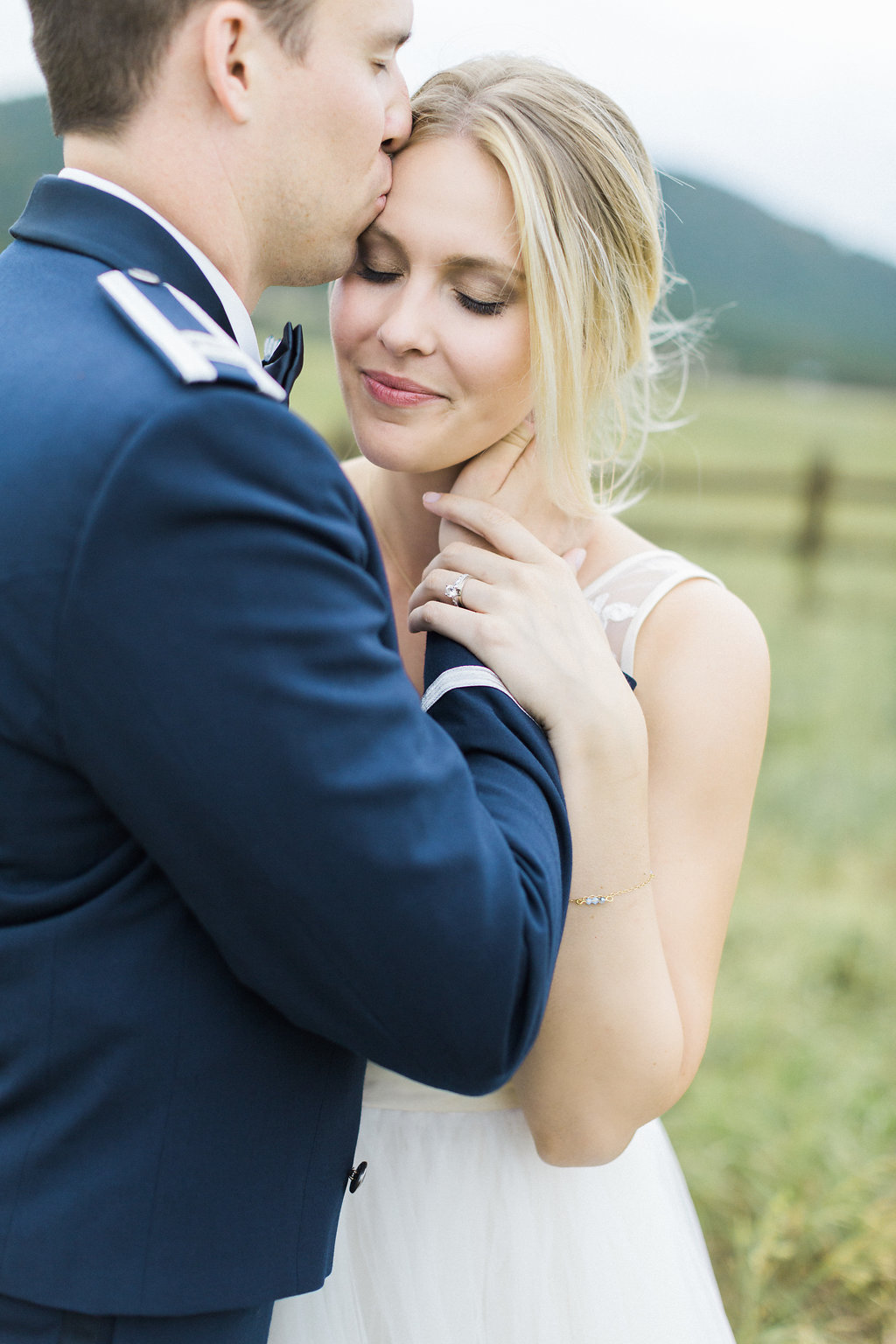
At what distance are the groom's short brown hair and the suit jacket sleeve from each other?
1.90 feet

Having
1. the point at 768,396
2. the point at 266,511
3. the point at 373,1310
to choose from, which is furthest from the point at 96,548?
the point at 768,396

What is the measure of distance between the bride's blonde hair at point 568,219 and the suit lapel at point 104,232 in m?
0.87

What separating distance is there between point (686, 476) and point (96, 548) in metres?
12.9

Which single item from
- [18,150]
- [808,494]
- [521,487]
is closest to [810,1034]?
[521,487]

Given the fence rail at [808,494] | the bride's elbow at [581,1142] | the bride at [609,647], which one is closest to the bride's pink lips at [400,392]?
the bride at [609,647]

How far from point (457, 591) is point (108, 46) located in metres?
0.88

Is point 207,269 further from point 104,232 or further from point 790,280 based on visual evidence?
point 790,280

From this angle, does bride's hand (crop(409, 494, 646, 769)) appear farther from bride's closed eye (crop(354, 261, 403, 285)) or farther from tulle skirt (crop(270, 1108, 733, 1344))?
tulle skirt (crop(270, 1108, 733, 1344))

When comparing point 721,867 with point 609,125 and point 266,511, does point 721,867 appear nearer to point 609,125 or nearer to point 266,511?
point 266,511

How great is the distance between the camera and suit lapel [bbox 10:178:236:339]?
1.35 meters

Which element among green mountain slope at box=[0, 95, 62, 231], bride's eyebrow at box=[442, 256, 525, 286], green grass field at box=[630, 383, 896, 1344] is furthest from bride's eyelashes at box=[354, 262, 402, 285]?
green mountain slope at box=[0, 95, 62, 231]

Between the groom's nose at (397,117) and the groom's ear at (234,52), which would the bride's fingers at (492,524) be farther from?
the groom's ear at (234,52)

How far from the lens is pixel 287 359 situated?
175 centimetres

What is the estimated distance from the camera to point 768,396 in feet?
132
